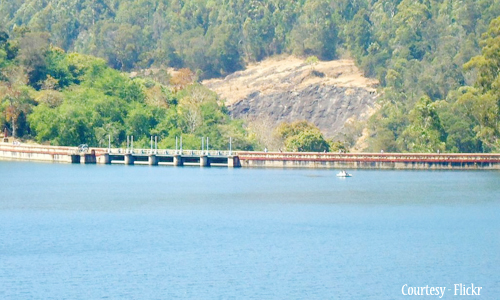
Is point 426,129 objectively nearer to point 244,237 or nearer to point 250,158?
point 250,158

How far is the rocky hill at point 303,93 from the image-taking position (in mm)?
174125

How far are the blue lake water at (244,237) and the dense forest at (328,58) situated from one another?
19.1 metres

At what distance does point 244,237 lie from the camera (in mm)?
63312

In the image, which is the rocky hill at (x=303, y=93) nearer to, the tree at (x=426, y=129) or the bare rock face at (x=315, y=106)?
the bare rock face at (x=315, y=106)

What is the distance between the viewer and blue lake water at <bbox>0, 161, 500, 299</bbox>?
49.9 metres

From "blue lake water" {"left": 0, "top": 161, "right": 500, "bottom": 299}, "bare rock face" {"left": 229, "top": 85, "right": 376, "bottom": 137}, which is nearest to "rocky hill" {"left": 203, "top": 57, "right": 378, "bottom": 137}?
→ "bare rock face" {"left": 229, "top": 85, "right": 376, "bottom": 137}

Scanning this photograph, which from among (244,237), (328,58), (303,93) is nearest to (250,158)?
(244,237)

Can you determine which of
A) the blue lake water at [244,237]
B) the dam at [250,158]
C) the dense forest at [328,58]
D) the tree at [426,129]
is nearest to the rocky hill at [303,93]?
the dense forest at [328,58]

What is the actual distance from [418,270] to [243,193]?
35.9m

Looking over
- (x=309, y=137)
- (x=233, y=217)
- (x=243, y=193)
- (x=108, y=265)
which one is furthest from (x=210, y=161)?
(x=108, y=265)

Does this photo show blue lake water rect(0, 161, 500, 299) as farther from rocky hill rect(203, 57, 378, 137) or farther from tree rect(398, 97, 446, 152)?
rocky hill rect(203, 57, 378, 137)

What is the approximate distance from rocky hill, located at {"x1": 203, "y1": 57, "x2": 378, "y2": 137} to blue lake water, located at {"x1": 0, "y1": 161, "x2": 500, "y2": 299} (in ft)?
236

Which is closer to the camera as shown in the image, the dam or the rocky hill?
the dam

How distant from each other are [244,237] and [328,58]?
126 metres
